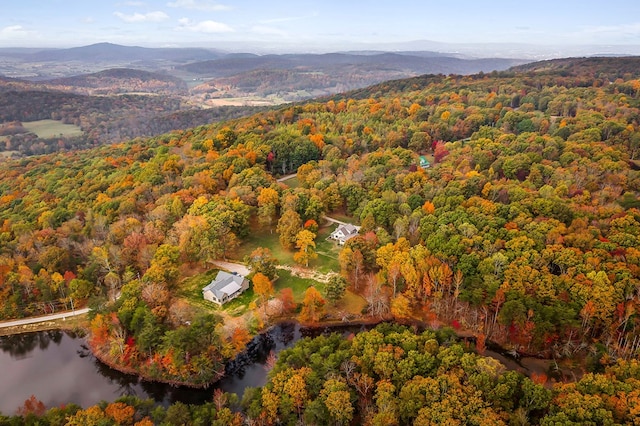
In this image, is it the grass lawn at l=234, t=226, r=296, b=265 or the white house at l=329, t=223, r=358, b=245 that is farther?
the white house at l=329, t=223, r=358, b=245

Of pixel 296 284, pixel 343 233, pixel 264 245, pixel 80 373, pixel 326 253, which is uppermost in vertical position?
pixel 343 233

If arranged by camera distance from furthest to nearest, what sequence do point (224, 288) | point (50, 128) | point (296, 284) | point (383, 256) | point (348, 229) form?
point (50, 128) → point (348, 229) → point (296, 284) → point (224, 288) → point (383, 256)

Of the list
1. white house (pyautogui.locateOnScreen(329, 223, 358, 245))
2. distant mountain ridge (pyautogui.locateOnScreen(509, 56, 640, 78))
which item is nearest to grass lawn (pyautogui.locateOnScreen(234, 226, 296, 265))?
white house (pyautogui.locateOnScreen(329, 223, 358, 245))

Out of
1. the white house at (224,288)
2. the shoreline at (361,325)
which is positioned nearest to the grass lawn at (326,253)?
the shoreline at (361,325)

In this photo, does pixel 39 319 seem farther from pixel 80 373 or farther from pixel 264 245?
pixel 264 245

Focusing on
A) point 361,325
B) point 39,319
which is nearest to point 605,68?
point 361,325

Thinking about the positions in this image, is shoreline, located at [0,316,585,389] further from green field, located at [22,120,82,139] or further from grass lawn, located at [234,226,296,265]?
green field, located at [22,120,82,139]
